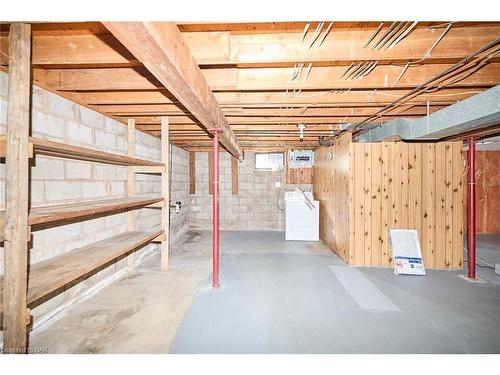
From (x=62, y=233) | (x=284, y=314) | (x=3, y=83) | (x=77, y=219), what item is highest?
(x=3, y=83)

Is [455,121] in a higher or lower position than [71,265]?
higher

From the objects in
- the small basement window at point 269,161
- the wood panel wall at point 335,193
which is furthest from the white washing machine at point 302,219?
the small basement window at point 269,161

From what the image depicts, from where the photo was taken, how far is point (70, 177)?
2.22 m

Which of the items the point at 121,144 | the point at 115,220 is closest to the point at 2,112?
the point at 121,144

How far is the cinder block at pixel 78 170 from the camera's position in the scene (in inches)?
86.8

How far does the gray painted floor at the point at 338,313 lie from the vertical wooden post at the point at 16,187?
3.01ft

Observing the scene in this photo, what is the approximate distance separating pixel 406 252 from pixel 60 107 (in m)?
4.29

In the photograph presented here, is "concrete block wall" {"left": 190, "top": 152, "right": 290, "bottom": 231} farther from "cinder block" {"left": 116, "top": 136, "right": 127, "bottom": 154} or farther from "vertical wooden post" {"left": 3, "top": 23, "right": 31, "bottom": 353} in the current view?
"vertical wooden post" {"left": 3, "top": 23, "right": 31, "bottom": 353}

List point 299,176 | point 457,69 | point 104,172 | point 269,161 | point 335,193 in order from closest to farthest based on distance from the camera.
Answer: point 457,69, point 104,172, point 335,193, point 299,176, point 269,161

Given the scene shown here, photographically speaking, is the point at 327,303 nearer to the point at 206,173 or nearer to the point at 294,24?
the point at 294,24

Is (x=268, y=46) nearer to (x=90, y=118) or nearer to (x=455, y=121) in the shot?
(x=455, y=121)

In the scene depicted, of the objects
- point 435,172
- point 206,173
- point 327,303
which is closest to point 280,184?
point 206,173

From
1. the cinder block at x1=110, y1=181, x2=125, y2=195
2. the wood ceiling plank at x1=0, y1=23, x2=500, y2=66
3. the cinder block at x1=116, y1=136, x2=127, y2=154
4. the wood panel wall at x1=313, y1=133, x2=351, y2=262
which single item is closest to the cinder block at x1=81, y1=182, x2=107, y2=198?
the cinder block at x1=110, y1=181, x2=125, y2=195
